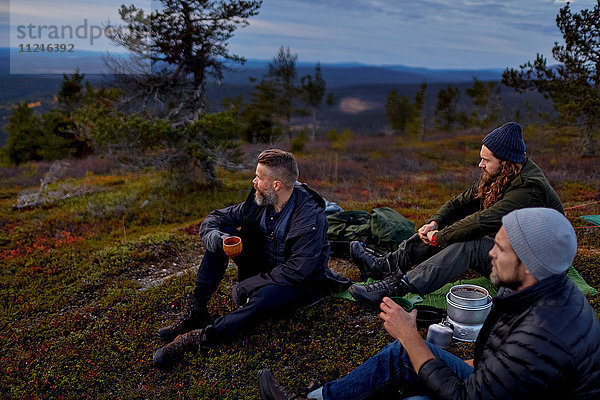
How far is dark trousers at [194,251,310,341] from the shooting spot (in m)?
3.44

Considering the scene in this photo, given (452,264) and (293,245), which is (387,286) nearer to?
(452,264)

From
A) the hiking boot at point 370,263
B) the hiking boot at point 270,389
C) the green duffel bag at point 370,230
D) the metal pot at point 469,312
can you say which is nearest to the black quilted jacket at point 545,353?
the hiking boot at point 270,389

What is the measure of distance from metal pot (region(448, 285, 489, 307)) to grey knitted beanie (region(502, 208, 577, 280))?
5.61 feet

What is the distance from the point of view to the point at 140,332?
4.05 metres

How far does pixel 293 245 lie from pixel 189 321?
4.20 feet

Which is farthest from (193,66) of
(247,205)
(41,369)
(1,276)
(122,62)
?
(41,369)

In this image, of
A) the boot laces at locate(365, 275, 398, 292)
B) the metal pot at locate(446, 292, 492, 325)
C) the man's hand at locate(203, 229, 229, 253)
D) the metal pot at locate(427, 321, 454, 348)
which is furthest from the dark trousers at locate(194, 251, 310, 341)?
the metal pot at locate(446, 292, 492, 325)

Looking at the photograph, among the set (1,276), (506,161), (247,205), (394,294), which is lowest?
(1,276)

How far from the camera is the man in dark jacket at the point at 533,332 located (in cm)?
159

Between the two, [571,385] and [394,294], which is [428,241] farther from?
[571,385]

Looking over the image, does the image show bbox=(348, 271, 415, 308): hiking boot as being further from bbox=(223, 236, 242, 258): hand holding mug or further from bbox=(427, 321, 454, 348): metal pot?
bbox=(223, 236, 242, 258): hand holding mug

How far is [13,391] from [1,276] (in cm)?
313

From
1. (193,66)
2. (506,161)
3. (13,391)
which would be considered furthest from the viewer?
(193,66)

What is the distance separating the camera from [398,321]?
2.15m
